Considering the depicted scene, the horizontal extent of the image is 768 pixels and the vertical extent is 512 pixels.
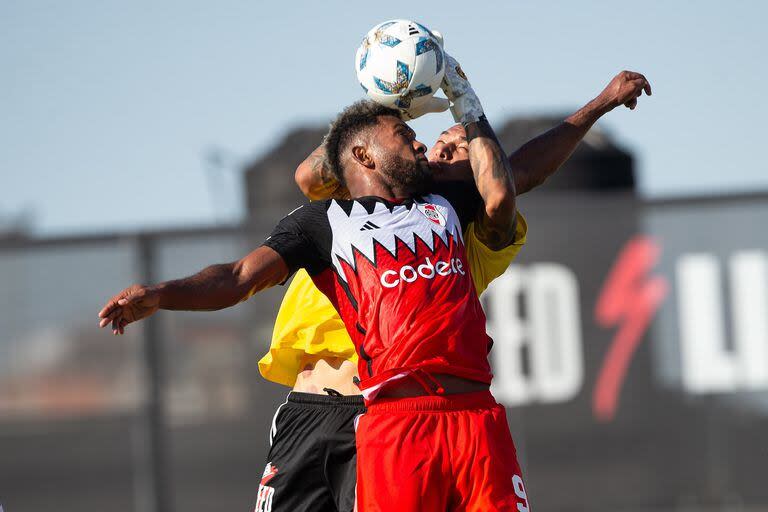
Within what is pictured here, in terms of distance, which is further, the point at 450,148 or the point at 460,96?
the point at 450,148

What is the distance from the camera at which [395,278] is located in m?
3.72

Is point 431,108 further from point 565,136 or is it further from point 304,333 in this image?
point 304,333

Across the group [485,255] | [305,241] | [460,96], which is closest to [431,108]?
[460,96]

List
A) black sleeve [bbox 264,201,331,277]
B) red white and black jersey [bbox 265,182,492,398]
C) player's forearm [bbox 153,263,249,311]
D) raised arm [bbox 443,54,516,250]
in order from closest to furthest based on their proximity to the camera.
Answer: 1. player's forearm [bbox 153,263,249,311]
2. red white and black jersey [bbox 265,182,492,398]
3. black sleeve [bbox 264,201,331,277]
4. raised arm [bbox 443,54,516,250]

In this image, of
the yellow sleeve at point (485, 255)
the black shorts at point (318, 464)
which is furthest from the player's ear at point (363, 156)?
the black shorts at point (318, 464)

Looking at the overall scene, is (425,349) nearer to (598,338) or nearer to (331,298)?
(331,298)

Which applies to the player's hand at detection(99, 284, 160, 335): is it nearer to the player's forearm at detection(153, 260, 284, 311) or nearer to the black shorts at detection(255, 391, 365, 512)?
the player's forearm at detection(153, 260, 284, 311)

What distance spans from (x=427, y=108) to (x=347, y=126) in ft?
1.07

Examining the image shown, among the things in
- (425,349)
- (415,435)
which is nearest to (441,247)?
(425,349)

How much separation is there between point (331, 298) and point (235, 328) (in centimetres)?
517

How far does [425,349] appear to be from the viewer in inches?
143

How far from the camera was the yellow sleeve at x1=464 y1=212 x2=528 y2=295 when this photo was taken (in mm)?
4258

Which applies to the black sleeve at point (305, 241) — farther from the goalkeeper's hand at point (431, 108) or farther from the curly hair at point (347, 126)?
the goalkeeper's hand at point (431, 108)

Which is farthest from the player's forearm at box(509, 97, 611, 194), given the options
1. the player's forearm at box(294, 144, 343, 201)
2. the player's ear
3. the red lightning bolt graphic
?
the red lightning bolt graphic
